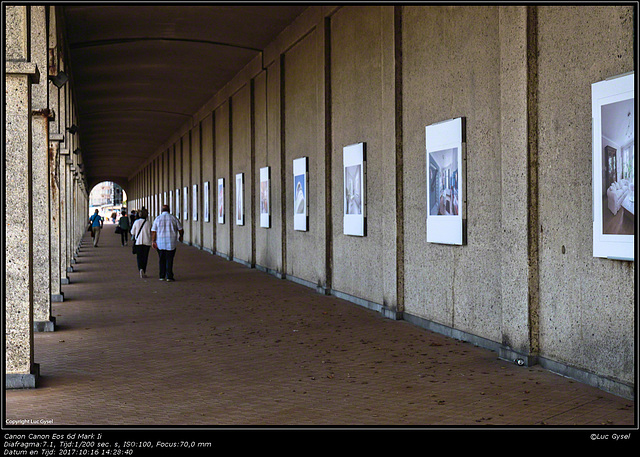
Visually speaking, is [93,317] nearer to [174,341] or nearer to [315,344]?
[174,341]

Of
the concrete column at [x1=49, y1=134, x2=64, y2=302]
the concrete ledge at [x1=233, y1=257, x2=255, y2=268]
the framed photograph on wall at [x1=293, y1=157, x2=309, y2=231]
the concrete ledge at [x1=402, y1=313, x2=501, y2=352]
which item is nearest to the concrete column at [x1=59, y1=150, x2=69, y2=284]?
the concrete column at [x1=49, y1=134, x2=64, y2=302]

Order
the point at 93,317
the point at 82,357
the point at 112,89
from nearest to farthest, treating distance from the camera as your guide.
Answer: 1. the point at 82,357
2. the point at 93,317
3. the point at 112,89

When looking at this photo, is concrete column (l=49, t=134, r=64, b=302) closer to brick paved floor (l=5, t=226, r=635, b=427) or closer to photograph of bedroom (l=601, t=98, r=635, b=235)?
brick paved floor (l=5, t=226, r=635, b=427)

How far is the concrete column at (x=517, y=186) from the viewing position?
8039mm

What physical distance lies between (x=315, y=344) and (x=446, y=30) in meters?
4.45

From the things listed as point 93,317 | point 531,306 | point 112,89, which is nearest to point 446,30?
point 531,306

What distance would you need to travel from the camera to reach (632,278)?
660cm

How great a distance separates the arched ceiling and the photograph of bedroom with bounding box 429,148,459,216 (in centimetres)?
767

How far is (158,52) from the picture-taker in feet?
66.4

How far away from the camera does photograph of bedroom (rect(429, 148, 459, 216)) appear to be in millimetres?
9867

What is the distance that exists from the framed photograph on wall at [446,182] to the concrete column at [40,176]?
16.5ft

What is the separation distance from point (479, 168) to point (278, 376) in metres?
3.62

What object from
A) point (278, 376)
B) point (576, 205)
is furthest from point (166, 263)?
point (576, 205)

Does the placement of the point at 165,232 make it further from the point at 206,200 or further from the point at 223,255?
the point at 206,200
